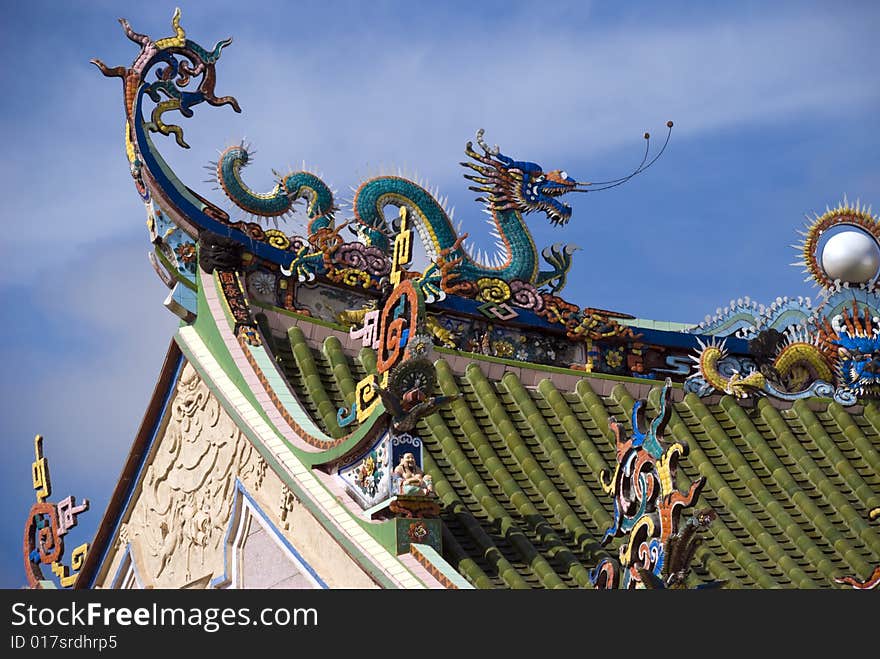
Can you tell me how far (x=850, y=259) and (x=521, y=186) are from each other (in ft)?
10.1

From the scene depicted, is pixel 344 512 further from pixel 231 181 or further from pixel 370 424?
pixel 231 181

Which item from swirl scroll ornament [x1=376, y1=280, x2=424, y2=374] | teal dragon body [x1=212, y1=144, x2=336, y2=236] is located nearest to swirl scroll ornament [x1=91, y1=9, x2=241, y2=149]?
teal dragon body [x1=212, y1=144, x2=336, y2=236]

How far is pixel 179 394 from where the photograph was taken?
16.1m

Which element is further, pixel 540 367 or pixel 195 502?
pixel 540 367

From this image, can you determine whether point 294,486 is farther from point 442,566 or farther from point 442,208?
point 442,208

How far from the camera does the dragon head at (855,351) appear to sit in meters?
17.3

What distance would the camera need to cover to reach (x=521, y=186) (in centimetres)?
1814

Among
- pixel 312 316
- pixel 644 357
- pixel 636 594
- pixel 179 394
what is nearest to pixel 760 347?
pixel 644 357

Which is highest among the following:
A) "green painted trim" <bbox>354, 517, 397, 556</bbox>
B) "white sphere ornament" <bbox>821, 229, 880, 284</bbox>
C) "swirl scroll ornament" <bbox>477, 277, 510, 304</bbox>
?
"white sphere ornament" <bbox>821, 229, 880, 284</bbox>

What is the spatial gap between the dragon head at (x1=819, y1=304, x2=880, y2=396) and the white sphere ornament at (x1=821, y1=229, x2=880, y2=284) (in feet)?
Answer: 1.64

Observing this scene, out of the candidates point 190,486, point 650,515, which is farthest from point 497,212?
point 650,515

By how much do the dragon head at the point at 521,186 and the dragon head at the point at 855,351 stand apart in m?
2.69

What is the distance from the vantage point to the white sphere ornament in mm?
17844

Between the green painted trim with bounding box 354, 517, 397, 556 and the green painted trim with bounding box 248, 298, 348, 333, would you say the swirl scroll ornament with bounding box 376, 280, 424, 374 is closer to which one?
the green painted trim with bounding box 354, 517, 397, 556
